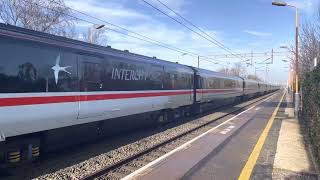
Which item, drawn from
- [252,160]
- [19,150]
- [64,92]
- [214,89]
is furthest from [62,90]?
[214,89]

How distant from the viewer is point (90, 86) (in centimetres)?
1062

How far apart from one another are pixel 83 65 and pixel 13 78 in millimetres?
2799

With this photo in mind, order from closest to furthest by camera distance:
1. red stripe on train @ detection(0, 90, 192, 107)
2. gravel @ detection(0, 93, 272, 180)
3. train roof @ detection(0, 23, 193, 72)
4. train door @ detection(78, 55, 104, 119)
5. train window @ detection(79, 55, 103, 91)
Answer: red stripe on train @ detection(0, 90, 192, 107) → train roof @ detection(0, 23, 193, 72) → gravel @ detection(0, 93, 272, 180) → train door @ detection(78, 55, 104, 119) → train window @ detection(79, 55, 103, 91)

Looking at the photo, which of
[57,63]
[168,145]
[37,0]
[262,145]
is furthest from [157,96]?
[37,0]

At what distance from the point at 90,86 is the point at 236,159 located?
4.51m

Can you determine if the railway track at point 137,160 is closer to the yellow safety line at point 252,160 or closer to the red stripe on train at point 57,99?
the red stripe on train at point 57,99

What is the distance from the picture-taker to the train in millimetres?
7828

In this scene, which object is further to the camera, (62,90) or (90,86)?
(90,86)

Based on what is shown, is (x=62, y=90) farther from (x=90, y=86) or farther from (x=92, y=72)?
(x=92, y=72)

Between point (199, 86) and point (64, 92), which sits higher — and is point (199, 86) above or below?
above

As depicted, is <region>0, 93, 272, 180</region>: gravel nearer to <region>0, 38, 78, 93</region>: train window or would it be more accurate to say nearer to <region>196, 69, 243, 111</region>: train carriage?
<region>0, 38, 78, 93</region>: train window

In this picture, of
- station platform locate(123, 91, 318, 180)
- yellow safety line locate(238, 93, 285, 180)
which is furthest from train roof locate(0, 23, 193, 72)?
yellow safety line locate(238, 93, 285, 180)

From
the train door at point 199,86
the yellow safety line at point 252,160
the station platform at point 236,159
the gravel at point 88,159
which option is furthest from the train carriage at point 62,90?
the train door at point 199,86

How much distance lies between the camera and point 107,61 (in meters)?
11.9
